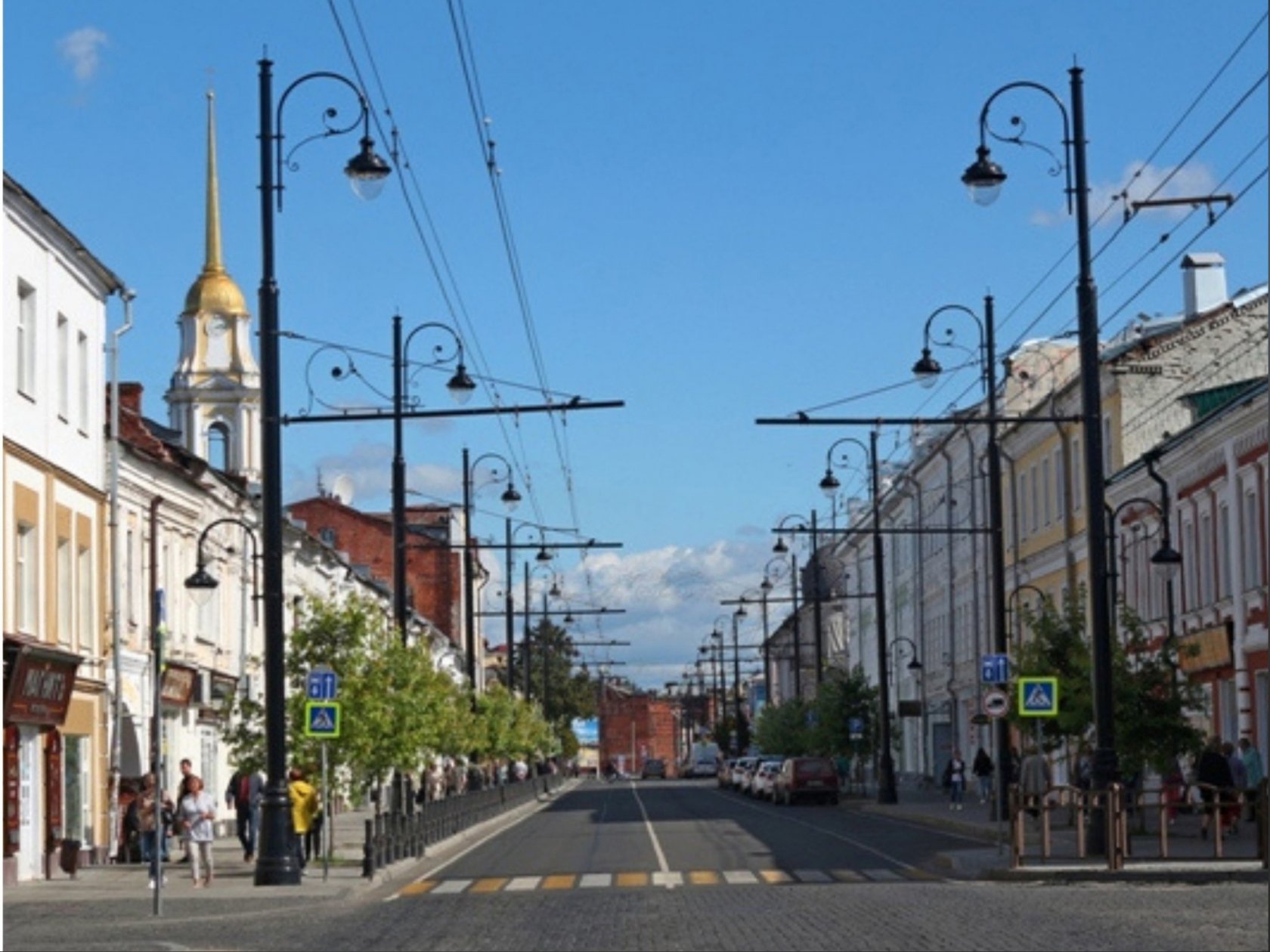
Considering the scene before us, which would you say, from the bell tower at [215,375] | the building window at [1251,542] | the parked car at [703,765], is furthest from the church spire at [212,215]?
the parked car at [703,765]

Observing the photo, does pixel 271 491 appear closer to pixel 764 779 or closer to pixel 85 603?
pixel 85 603

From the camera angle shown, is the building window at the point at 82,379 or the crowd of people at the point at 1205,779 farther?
the building window at the point at 82,379

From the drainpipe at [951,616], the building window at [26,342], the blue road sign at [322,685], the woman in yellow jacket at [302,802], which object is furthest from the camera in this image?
the drainpipe at [951,616]

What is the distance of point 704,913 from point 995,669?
18.5 m

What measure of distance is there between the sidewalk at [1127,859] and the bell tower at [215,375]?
3219cm

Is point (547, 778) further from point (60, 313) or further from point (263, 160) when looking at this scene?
point (263, 160)

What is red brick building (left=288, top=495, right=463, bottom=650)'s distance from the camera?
12062cm

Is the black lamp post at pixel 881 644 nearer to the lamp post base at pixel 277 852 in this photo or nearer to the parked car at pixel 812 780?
the parked car at pixel 812 780

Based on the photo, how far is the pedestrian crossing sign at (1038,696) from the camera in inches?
1459

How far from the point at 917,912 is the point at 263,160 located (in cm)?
1342

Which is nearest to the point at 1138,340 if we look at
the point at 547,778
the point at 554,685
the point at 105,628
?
the point at 105,628

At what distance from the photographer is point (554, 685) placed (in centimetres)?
16800

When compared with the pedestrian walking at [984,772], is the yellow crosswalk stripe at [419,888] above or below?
below

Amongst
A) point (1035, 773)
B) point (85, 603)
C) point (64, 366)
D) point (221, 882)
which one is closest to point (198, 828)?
point (221, 882)
